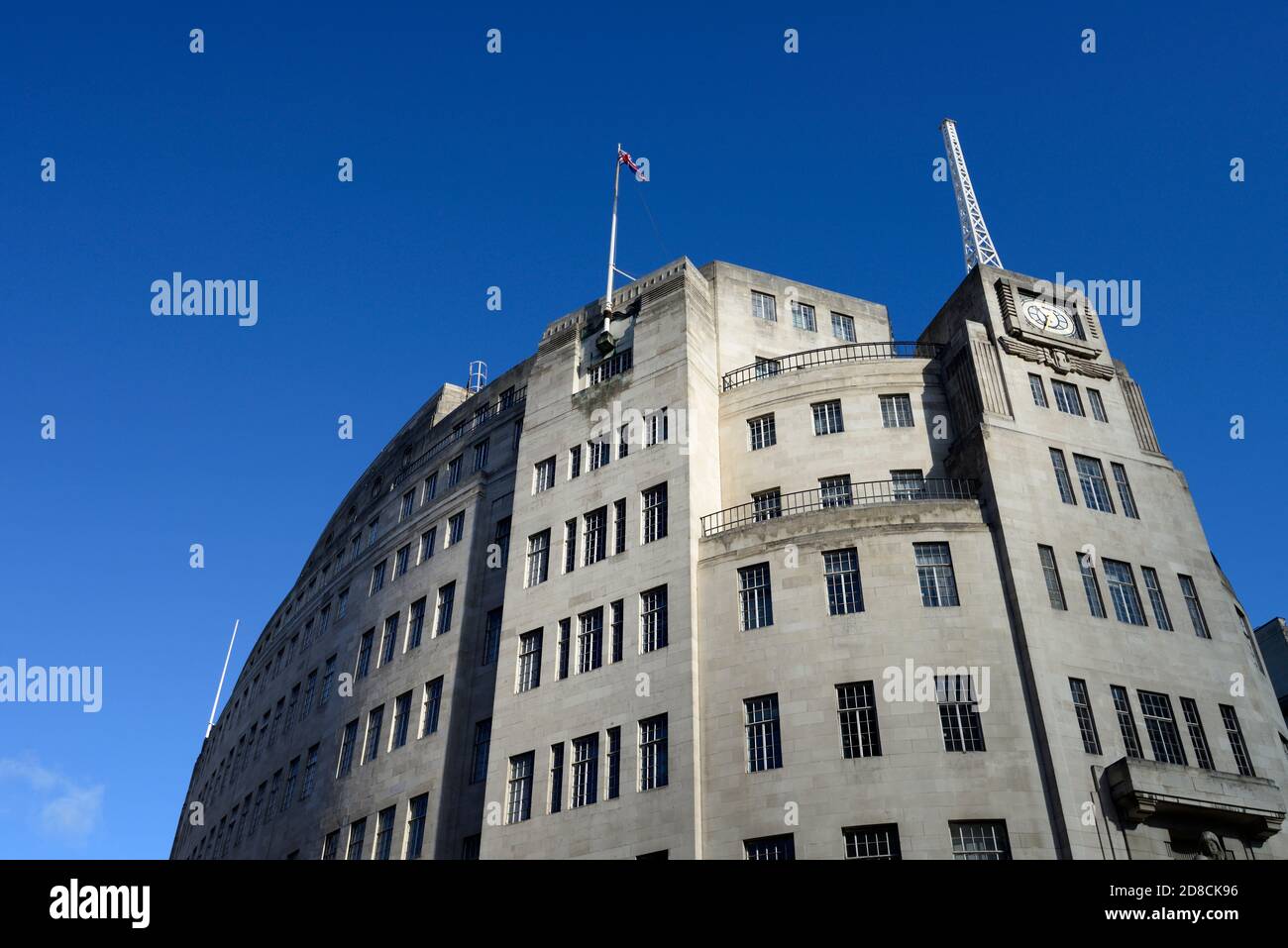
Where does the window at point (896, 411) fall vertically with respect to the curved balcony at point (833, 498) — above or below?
above

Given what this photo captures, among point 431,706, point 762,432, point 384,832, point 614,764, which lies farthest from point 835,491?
point 384,832

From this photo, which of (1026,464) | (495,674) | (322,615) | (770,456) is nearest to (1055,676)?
(1026,464)

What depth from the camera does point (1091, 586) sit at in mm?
40656

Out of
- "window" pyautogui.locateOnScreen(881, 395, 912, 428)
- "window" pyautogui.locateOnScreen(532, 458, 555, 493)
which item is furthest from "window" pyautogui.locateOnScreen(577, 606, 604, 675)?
"window" pyautogui.locateOnScreen(881, 395, 912, 428)

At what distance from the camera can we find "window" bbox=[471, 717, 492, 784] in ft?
154

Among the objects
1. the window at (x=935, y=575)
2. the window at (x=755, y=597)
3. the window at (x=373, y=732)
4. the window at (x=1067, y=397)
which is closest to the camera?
the window at (x=935, y=575)

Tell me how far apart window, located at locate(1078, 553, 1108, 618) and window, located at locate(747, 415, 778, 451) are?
565 inches

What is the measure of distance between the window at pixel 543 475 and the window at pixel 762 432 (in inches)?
380

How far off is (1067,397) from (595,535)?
21.7 m

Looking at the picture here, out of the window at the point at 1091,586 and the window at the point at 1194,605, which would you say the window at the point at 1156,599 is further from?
the window at the point at 1091,586

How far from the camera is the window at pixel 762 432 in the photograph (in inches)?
1951

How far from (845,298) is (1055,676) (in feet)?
99.2

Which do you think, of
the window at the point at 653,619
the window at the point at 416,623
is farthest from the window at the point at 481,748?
the window at the point at 653,619
